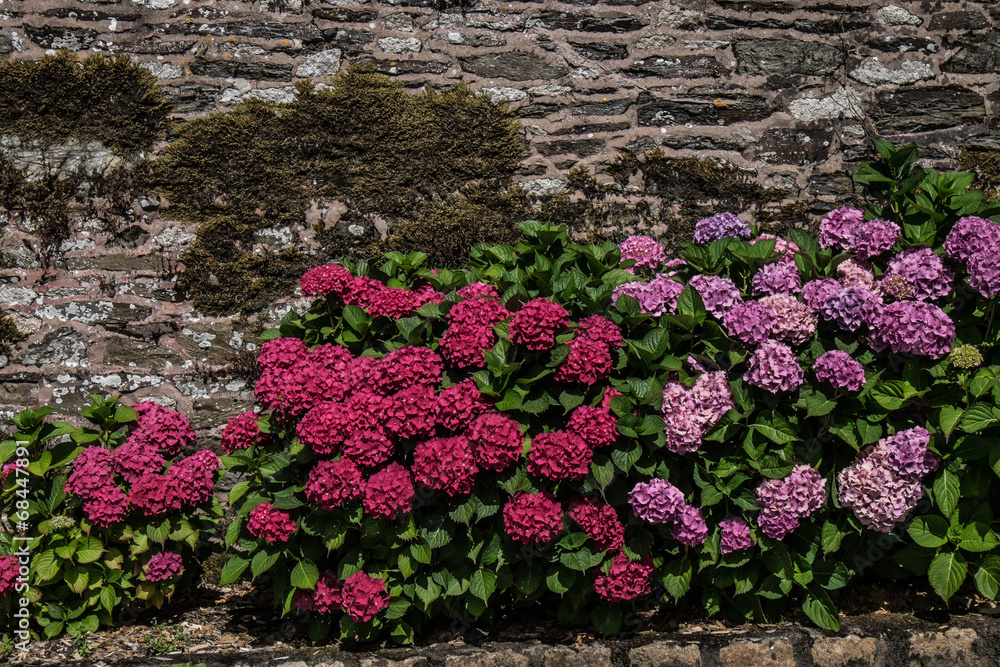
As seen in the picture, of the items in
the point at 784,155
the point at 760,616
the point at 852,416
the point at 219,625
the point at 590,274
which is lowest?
the point at 219,625

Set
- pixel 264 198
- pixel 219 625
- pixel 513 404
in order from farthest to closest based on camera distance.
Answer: pixel 264 198
pixel 219 625
pixel 513 404

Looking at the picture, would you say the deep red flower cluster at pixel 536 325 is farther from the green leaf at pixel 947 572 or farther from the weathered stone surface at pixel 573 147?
the green leaf at pixel 947 572

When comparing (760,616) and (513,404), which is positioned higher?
(513,404)

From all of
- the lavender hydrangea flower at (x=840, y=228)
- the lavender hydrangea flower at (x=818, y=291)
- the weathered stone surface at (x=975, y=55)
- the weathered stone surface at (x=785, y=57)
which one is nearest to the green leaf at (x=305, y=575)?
the lavender hydrangea flower at (x=818, y=291)

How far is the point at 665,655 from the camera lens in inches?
113

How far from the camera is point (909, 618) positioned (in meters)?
3.04

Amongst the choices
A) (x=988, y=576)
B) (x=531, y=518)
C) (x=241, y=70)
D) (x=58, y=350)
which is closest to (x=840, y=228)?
(x=988, y=576)

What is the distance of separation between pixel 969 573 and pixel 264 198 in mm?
4256

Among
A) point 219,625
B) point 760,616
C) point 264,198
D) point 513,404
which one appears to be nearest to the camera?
point 513,404

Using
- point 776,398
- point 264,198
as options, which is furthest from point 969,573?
point 264,198

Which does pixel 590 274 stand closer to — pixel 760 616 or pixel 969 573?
pixel 760 616

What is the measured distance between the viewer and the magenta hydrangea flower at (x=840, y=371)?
115 inches

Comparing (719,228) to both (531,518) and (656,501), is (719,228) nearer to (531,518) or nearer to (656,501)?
(656,501)

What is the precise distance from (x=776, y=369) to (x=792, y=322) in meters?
0.26
